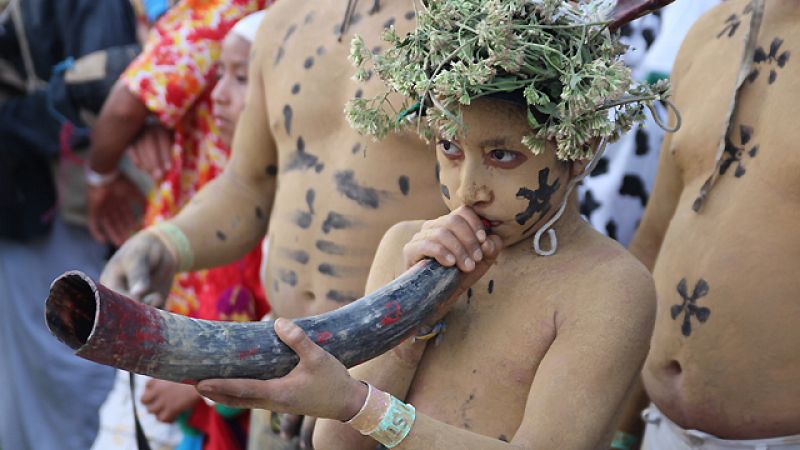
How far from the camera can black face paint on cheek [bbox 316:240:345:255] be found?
2903 millimetres

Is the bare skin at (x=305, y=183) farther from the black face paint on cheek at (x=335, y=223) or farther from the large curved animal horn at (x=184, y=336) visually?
the large curved animal horn at (x=184, y=336)

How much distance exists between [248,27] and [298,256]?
114 centimetres

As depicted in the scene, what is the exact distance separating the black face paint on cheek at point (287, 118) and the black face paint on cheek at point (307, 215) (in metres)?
0.21

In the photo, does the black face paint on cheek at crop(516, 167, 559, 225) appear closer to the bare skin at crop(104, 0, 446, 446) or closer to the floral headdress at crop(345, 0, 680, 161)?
the floral headdress at crop(345, 0, 680, 161)

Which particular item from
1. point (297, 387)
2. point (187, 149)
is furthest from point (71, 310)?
point (187, 149)

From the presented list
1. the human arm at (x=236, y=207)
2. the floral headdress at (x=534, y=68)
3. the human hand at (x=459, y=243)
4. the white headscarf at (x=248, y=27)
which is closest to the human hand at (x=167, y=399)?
the human arm at (x=236, y=207)

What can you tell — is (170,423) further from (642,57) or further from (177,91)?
(642,57)

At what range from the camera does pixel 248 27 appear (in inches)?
150

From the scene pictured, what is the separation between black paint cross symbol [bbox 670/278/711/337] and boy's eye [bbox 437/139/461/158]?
2.77 feet

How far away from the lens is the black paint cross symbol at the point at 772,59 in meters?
2.61

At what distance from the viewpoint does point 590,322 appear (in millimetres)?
2096

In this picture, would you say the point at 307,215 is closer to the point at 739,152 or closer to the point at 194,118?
the point at 739,152

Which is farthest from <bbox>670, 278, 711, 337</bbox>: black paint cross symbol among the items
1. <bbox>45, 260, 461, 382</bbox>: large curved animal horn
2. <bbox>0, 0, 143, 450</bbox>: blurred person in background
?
<bbox>0, 0, 143, 450</bbox>: blurred person in background

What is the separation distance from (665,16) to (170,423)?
2263 millimetres
